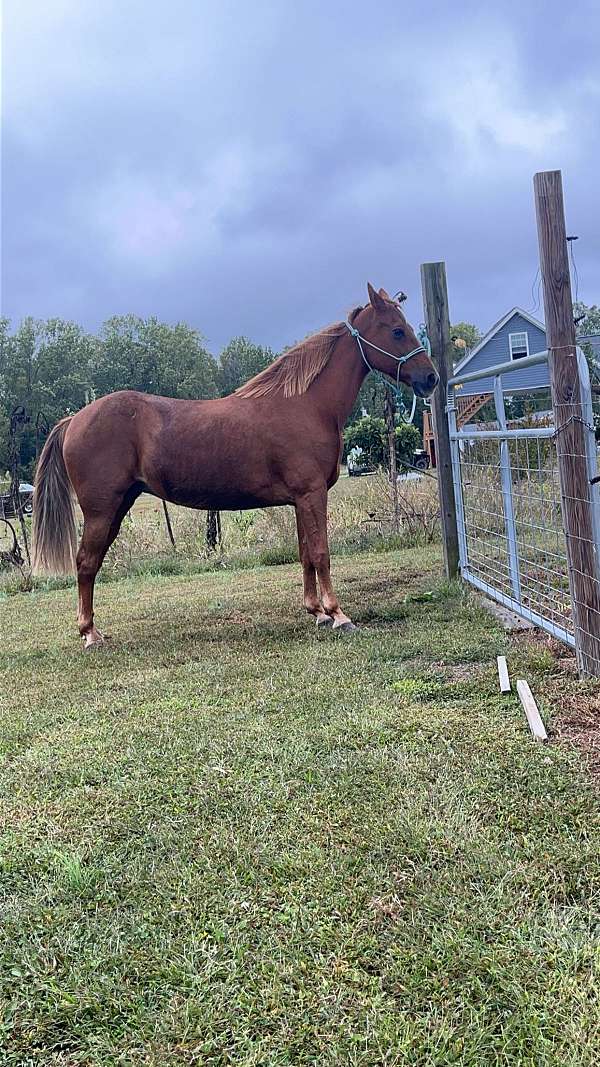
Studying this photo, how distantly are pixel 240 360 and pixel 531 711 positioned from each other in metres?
28.3

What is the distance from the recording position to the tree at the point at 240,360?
28163 mm

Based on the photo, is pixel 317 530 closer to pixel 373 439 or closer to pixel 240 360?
pixel 373 439

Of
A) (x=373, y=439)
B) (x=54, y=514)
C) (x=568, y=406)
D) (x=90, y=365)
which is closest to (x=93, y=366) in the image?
(x=90, y=365)

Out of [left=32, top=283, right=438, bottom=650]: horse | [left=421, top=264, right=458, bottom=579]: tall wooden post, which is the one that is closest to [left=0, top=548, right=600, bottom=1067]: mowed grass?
→ [left=32, top=283, right=438, bottom=650]: horse

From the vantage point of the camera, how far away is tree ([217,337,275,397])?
28163mm

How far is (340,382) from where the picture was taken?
496 cm

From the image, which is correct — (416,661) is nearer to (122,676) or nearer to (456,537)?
(122,676)

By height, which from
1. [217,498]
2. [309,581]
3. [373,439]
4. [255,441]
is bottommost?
[309,581]

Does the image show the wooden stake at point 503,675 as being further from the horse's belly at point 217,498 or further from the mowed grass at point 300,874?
the horse's belly at point 217,498

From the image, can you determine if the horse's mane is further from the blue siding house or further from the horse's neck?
the blue siding house

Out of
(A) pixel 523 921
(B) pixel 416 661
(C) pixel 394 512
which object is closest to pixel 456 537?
(B) pixel 416 661

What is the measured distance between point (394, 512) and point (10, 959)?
804 centimetres

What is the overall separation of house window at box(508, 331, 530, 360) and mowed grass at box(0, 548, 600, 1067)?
25678 mm

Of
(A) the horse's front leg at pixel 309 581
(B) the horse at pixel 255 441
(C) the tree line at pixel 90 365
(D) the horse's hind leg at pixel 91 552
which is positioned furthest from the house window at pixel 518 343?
(D) the horse's hind leg at pixel 91 552
